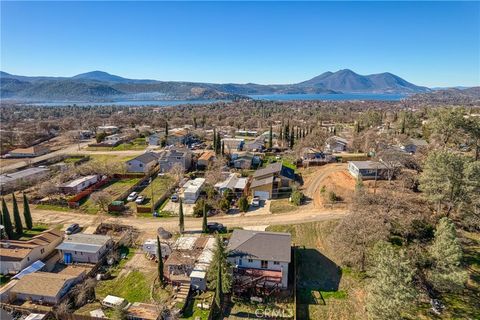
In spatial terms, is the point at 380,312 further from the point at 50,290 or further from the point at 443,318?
the point at 50,290

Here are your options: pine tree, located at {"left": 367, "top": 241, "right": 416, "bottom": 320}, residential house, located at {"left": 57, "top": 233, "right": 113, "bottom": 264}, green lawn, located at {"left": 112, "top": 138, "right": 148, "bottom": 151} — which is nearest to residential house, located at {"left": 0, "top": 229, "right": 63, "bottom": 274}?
residential house, located at {"left": 57, "top": 233, "right": 113, "bottom": 264}

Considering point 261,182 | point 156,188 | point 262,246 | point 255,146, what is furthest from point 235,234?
point 255,146

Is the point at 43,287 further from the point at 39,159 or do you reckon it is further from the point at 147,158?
the point at 39,159

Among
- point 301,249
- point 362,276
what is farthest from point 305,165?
point 362,276

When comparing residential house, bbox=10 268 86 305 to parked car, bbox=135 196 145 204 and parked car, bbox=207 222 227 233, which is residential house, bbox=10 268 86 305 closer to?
parked car, bbox=207 222 227 233

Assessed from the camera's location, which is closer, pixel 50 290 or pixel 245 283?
pixel 50 290
